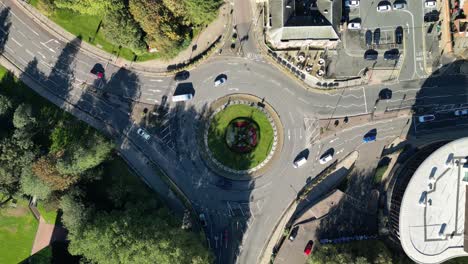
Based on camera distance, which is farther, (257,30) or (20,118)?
(257,30)

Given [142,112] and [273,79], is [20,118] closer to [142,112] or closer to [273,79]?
[142,112]

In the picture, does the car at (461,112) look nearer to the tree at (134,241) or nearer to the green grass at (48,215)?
the tree at (134,241)

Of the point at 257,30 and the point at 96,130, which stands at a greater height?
the point at 257,30

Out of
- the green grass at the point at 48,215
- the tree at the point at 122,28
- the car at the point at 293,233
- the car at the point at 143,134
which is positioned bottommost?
the car at the point at 293,233

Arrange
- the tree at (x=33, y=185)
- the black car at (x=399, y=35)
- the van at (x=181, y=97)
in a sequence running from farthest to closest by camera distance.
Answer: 1. the black car at (x=399, y=35)
2. the van at (x=181, y=97)
3. the tree at (x=33, y=185)

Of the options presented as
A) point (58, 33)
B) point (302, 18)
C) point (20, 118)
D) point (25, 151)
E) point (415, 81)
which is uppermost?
point (58, 33)

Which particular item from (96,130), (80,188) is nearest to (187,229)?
(80,188)

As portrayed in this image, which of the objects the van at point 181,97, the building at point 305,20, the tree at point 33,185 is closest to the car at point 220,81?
the van at point 181,97

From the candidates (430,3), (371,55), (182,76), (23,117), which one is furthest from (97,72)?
(430,3)
